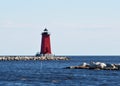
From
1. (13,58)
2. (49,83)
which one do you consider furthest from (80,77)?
(13,58)

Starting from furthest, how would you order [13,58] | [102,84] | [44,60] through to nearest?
1. [13,58]
2. [44,60]
3. [102,84]

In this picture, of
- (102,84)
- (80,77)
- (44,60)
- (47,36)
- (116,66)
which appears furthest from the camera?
(44,60)

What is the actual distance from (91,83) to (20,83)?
797 centimetres

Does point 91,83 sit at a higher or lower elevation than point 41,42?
lower

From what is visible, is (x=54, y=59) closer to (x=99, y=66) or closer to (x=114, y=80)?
(x=99, y=66)

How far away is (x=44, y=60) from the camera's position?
162875 millimetres

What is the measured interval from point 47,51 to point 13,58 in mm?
28589

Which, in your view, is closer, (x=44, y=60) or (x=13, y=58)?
(x=44, y=60)

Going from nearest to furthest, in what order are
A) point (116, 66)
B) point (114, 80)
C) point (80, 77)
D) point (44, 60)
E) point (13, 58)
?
point (114, 80) < point (80, 77) < point (116, 66) < point (44, 60) < point (13, 58)

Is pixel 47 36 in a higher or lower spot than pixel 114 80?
higher

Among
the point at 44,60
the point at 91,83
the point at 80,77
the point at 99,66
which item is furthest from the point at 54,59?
the point at 91,83

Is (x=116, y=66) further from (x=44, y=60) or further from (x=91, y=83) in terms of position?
(x=44, y=60)

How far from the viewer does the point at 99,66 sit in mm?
98250

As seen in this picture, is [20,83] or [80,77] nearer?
[20,83]
